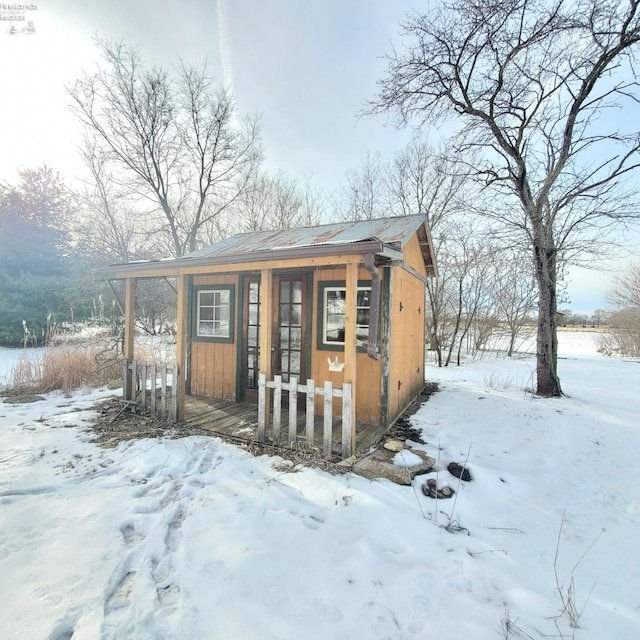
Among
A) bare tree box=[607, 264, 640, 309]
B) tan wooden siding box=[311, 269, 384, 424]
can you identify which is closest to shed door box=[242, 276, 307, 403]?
tan wooden siding box=[311, 269, 384, 424]

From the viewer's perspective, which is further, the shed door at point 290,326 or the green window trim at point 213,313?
the green window trim at point 213,313

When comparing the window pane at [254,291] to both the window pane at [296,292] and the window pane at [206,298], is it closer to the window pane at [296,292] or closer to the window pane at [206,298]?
the window pane at [296,292]

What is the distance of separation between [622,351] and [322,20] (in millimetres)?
17882

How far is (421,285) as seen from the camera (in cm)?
697

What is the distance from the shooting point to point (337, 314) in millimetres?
4785

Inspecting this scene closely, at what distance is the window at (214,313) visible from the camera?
571 cm

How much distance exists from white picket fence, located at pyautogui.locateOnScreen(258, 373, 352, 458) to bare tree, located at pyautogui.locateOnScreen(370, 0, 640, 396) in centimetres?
515

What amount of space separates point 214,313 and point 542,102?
7830mm

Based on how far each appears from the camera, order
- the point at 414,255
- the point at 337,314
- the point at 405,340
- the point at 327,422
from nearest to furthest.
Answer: the point at 327,422, the point at 337,314, the point at 405,340, the point at 414,255

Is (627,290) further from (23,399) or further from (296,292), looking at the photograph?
(23,399)

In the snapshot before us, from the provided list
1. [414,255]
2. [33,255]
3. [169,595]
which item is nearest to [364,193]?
[414,255]

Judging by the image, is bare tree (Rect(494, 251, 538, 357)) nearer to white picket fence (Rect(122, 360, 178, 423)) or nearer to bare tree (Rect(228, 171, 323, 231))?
bare tree (Rect(228, 171, 323, 231))

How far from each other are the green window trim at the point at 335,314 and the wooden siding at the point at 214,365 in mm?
1650

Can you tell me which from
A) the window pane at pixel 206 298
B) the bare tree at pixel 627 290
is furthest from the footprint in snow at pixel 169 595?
the bare tree at pixel 627 290
